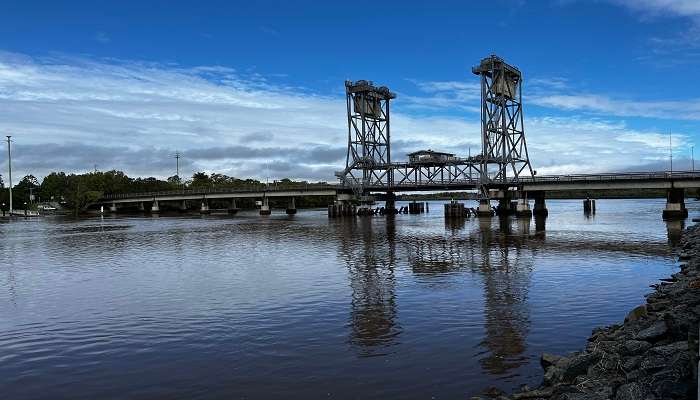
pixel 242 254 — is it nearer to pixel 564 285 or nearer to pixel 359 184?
pixel 564 285

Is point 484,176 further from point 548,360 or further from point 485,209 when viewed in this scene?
point 548,360

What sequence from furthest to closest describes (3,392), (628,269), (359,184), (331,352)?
(359,184) → (628,269) → (331,352) → (3,392)

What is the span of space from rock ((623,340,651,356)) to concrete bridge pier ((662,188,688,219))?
245 ft

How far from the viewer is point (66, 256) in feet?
131

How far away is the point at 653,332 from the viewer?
1145cm

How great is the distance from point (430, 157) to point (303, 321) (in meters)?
97.9

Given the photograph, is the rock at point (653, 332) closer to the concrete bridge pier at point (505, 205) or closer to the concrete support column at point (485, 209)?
Answer: the concrete support column at point (485, 209)

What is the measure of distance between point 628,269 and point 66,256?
120 ft

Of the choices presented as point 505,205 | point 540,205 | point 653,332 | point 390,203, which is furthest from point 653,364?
point 390,203

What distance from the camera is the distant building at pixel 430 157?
11231 centimetres

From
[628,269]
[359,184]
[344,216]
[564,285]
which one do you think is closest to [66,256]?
[564,285]

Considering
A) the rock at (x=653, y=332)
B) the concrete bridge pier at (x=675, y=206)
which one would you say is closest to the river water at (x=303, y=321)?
the rock at (x=653, y=332)

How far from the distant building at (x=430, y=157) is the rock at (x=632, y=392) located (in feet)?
342

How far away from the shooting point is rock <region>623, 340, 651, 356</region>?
35.3 feet
